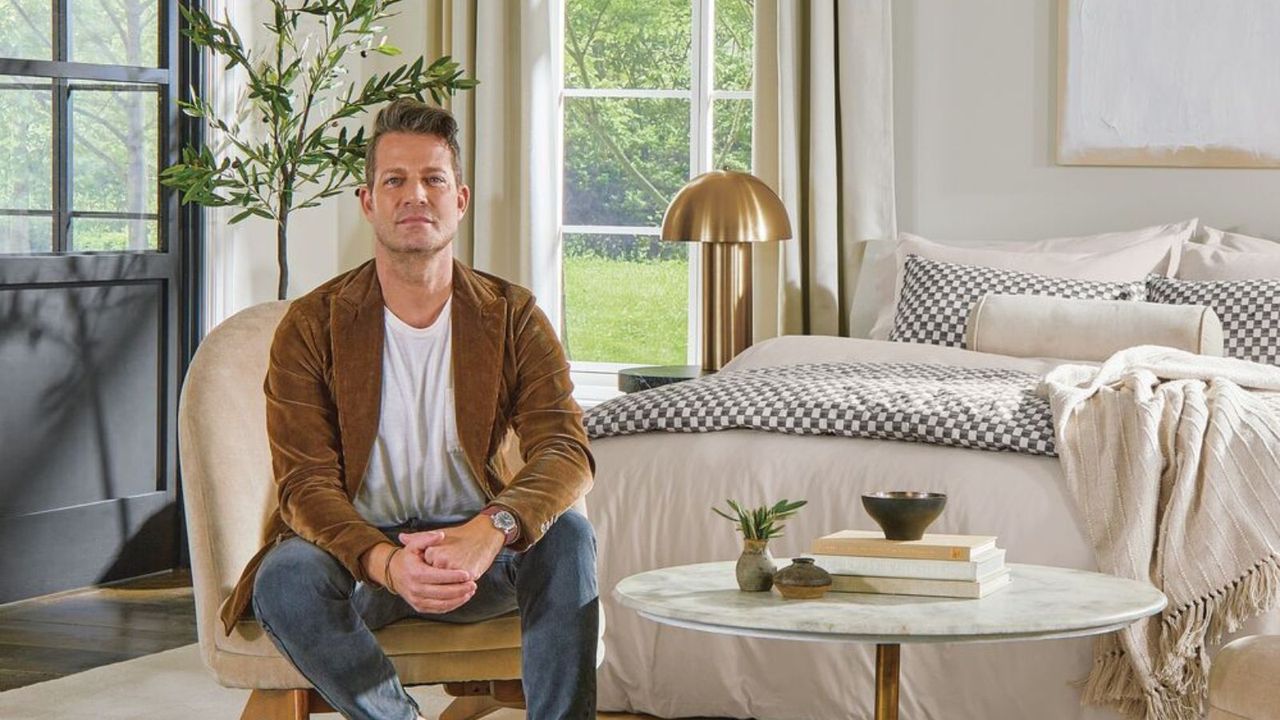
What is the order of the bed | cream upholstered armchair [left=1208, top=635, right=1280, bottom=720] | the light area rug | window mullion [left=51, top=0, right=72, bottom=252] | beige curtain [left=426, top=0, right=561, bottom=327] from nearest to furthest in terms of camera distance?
cream upholstered armchair [left=1208, top=635, right=1280, bottom=720] → the bed → the light area rug → window mullion [left=51, top=0, right=72, bottom=252] → beige curtain [left=426, top=0, right=561, bottom=327]

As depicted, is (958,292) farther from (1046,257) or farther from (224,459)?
(224,459)

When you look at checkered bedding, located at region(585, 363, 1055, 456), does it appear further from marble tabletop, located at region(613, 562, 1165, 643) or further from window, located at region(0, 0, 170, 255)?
window, located at region(0, 0, 170, 255)

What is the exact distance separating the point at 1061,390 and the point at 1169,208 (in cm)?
192

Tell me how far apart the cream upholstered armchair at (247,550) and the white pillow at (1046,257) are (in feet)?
7.63

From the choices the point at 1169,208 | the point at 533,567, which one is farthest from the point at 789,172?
the point at 533,567

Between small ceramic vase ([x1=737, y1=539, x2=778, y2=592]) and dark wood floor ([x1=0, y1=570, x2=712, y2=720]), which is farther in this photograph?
dark wood floor ([x1=0, y1=570, x2=712, y2=720])

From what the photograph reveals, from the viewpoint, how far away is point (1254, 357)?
4.01 metres

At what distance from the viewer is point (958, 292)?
4391 mm

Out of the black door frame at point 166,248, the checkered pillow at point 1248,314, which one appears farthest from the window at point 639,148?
the checkered pillow at point 1248,314

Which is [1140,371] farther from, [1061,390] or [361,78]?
[361,78]

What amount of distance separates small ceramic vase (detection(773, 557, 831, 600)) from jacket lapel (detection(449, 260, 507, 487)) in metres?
0.53

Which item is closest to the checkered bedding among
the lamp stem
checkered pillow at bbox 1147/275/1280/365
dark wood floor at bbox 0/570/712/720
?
dark wood floor at bbox 0/570/712/720

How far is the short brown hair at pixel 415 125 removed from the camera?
101 inches

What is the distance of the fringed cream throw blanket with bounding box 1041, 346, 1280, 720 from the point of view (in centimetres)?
282
